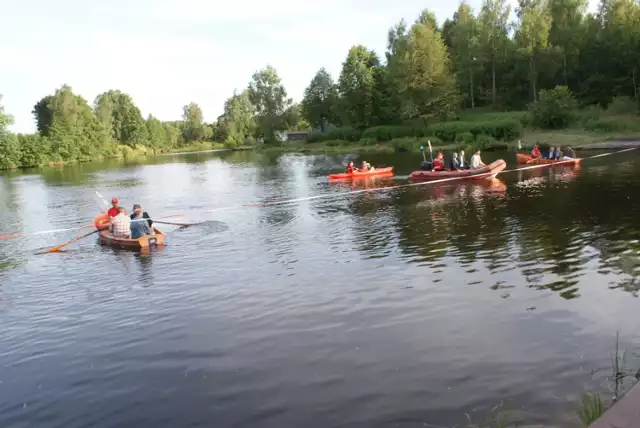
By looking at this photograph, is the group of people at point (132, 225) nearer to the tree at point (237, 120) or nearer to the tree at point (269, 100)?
the tree at point (269, 100)

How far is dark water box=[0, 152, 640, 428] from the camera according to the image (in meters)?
8.64

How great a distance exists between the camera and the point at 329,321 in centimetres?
1203

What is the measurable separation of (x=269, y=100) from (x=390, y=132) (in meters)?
42.7

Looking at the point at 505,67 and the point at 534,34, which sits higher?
the point at 534,34

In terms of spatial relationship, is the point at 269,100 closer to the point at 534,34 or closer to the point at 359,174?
the point at 534,34

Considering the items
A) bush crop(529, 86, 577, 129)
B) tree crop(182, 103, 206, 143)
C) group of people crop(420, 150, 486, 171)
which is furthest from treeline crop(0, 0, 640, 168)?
tree crop(182, 103, 206, 143)

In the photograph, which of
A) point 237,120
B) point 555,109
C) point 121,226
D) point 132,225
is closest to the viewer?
point 132,225

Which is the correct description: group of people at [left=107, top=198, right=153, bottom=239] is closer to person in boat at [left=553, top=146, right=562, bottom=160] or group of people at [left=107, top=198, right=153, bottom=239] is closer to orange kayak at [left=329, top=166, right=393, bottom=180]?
orange kayak at [left=329, top=166, right=393, bottom=180]

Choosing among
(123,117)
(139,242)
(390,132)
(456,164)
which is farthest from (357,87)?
(139,242)

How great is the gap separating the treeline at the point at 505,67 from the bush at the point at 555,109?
12 cm

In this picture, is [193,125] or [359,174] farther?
→ [193,125]

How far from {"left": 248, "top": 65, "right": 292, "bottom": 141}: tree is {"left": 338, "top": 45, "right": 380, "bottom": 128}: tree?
21344 mm

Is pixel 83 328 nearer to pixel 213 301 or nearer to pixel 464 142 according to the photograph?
pixel 213 301

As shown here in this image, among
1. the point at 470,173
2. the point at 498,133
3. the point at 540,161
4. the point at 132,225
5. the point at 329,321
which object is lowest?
the point at 329,321
